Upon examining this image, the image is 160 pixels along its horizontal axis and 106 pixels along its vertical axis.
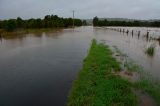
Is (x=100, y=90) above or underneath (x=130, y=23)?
underneath

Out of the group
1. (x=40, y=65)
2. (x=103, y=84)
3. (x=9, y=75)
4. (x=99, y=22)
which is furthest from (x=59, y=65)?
(x=99, y=22)

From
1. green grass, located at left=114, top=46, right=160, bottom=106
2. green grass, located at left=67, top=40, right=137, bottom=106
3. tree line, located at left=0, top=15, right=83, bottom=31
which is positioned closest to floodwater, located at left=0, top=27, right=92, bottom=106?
green grass, located at left=67, top=40, right=137, bottom=106

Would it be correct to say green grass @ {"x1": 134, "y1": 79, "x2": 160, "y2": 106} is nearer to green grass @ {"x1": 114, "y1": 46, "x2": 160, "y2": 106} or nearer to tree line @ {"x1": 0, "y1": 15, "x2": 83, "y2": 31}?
green grass @ {"x1": 114, "y1": 46, "x2": 160, "y2": 106}

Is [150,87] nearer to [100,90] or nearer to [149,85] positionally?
[149,85]

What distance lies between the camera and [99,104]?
602cm

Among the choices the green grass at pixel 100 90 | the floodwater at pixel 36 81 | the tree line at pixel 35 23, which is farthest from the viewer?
the tree line at pixel 35 23

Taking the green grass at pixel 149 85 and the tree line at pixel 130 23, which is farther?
the tree line at pixel 130 23

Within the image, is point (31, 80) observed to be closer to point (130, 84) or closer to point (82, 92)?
point (82, 92)

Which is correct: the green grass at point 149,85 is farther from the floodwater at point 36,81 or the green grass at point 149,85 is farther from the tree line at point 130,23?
the tree line at point 130,23

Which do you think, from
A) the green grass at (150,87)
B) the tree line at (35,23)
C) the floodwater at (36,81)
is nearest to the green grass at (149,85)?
the green grass at (150,87)

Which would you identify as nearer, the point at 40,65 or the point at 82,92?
the point at 82,92

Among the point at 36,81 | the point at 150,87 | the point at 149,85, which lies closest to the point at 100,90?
the point at 150,87

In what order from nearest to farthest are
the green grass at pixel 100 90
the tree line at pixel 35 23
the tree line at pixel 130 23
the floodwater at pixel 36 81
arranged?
the green grass at pixel 100 90, the floodwater at pixel 36 81, the tree line at pixel 35 23, the tree line at pixel 130 23

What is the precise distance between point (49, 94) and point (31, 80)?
1.96m
